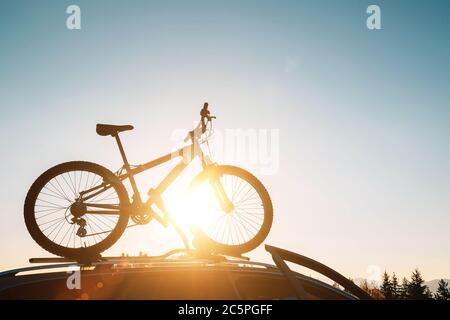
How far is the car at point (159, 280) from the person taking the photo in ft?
9.66

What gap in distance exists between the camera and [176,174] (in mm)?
5898

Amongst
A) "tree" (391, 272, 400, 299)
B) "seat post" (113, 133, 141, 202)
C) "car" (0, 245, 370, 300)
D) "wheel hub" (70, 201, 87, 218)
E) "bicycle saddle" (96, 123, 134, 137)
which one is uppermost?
"bicycle saddle" (96, 123, 134, 137)

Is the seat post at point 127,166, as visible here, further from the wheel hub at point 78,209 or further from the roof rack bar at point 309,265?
the roof rack bar at point 309,265

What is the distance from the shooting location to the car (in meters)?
2.94

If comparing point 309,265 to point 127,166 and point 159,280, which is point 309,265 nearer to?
point 159,280

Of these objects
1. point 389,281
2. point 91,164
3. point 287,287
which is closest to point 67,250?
point 91,164

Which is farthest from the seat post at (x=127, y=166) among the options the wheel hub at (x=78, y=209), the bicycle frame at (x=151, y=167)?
the wheel hub at (x=78, y=209)

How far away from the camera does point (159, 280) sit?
10.4 ft

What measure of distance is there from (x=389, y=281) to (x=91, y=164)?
11409 centimetres

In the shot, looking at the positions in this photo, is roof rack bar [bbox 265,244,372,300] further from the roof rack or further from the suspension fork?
the suspension fork

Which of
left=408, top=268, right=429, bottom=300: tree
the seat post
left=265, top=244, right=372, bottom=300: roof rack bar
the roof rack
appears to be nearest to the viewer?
left=265, top=244, right=372, bottom=300: roof rack bar

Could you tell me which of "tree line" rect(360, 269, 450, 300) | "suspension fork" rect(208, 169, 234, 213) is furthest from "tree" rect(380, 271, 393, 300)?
"suspension fork" rect(208, 169, 234, 213)
